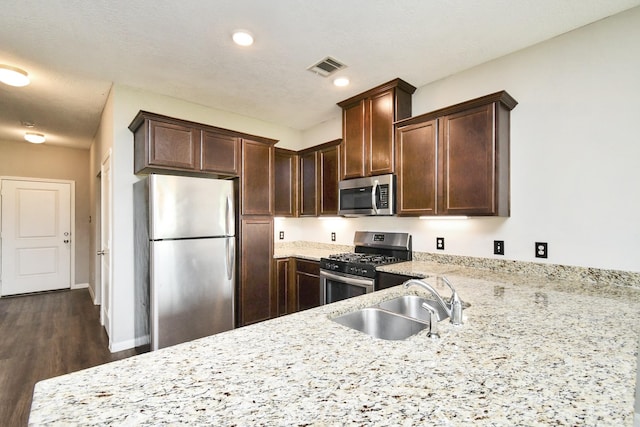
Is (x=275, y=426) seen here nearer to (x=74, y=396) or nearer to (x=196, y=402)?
(x=196, y=402)

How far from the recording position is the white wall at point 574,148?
198 centimetres

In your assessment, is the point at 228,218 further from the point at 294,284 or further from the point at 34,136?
the point at 34,136

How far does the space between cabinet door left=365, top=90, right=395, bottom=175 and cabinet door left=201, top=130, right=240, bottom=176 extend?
56.5 inches

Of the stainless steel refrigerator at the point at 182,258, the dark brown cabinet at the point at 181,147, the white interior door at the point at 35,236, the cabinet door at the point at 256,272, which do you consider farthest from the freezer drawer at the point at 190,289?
the white interior door at the point at 35,236

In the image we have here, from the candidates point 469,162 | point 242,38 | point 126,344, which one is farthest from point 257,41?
point 126,344

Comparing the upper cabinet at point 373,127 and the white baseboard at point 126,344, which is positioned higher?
the upper cabinet at point 373,127

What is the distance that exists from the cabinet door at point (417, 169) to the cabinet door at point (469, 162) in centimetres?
9

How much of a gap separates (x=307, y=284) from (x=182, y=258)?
1431 mm

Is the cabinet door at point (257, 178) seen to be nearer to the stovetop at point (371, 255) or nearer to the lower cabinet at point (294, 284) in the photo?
the lower cabinet at point (294, 284)

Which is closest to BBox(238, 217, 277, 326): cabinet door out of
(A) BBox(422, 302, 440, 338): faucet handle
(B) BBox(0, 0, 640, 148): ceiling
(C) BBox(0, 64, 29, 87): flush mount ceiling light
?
(B) BBox(0, 0, 640, 148): ceiling

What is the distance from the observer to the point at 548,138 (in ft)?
7.54

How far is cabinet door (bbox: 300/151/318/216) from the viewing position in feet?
13.0

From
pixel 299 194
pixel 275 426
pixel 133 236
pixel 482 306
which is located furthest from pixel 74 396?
pixel 299 194

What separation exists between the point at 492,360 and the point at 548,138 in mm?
2086
